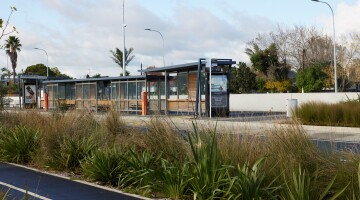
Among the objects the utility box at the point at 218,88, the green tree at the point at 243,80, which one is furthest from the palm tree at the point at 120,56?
the utility box at the point at 218,88

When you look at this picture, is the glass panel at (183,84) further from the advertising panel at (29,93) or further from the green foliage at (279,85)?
the green foliage at (279,85)

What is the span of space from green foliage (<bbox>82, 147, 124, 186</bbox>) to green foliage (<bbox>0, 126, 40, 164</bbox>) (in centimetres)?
315

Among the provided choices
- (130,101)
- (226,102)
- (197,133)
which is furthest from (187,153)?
(130,101)

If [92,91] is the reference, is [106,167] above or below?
below

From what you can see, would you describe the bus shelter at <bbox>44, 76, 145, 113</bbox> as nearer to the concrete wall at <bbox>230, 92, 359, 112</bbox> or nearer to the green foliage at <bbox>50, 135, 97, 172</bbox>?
the concrete wall at <bbox>230, 92, 359, 112</bbox>

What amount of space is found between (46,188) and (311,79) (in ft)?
143

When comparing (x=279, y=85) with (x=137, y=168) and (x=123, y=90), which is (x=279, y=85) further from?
(x=137, y=168)

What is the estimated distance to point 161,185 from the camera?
7.84m

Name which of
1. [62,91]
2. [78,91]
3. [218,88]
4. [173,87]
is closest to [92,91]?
[78,91]

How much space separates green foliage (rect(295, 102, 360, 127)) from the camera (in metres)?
20.1

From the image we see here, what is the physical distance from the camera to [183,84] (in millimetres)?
30172

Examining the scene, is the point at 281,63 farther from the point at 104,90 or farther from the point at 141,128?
the point at 141,128

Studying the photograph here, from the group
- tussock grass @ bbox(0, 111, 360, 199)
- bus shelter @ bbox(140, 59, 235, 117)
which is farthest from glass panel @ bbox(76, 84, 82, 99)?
tussock grass @ bbox(0, 111, 360, 199)

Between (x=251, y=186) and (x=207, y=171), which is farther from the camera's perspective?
(x=207, y=171)
